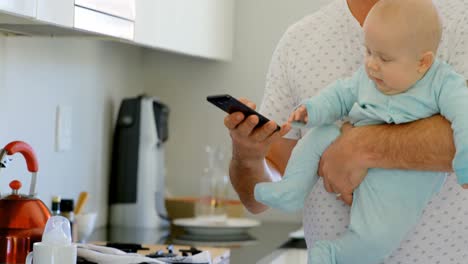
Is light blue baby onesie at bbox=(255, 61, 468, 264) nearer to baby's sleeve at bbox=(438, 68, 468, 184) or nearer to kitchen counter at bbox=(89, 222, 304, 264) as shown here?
baby's sleeve at bbox=(438, 68, 468, 184)

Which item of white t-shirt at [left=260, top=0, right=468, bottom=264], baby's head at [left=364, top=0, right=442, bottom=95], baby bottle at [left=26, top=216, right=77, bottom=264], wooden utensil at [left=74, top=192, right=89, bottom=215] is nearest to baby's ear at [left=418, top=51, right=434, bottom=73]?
baby's head at [left=364, top=0, right=442, bottom=95]

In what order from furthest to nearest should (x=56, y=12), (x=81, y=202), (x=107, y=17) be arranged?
(x=81, y=202) → (x=107, y=17) → (x=56, y=12)

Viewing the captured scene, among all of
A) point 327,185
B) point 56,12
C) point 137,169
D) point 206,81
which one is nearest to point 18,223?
point 56,12

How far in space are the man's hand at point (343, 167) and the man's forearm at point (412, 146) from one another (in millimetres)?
20

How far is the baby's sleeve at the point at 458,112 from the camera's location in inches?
62.5

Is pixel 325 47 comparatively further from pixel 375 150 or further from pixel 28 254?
pixel 28 254

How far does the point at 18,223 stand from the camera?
77.1 inches

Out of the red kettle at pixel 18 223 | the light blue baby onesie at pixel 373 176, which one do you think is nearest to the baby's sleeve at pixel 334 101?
the light blue baby onesie at pixel 373 176

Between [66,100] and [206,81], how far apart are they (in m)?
0.83

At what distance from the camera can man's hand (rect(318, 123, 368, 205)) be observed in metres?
1.75

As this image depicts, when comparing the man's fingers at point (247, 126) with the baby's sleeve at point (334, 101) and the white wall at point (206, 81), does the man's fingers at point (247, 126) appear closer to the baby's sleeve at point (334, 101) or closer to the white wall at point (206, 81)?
the baby's sleeve at point (334, 101)

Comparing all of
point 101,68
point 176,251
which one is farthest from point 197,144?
point 176,251

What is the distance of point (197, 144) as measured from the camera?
3.49 m

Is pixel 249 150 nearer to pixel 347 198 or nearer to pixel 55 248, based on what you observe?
pixel 347 198
